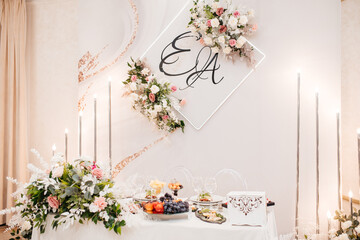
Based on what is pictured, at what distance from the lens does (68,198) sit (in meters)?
2.66

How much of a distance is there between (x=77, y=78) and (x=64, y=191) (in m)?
2.47

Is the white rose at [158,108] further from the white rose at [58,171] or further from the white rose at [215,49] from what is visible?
the white rose at [58,171]

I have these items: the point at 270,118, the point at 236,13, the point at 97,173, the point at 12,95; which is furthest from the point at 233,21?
the point at 12,95

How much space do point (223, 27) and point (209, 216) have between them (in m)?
2.13

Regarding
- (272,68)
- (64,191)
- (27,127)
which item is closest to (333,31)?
(272,68)

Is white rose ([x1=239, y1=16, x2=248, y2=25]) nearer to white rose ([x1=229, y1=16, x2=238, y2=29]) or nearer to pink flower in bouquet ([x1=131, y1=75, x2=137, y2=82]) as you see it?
white rose ([x1=229, y1=16, x2=238, y2=29])

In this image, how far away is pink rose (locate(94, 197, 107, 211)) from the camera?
2520 mm

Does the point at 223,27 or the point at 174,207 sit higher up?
the point at 223,27

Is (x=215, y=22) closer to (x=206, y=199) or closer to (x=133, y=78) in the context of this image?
(x=133, y=78)

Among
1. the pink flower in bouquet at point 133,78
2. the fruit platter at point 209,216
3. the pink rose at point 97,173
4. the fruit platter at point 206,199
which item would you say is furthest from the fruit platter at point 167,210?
the pink flower in bouquet at point 133,78

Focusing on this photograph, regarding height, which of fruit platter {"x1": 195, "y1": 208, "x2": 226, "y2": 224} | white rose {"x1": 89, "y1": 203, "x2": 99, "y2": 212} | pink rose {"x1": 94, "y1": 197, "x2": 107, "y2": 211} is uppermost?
pink rose {"x1": 94, "y1": 197, "x2": 107, "y2": 211}

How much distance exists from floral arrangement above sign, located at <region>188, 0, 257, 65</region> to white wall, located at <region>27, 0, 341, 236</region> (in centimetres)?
16

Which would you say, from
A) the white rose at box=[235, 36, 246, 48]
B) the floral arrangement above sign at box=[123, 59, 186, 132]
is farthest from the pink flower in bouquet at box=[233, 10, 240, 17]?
the floral arrangement above sign at box=[123, 59, 186, 132]

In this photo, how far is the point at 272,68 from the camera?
3.82 meters
